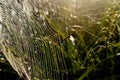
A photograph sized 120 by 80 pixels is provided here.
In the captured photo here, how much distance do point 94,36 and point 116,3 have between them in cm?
A: 28

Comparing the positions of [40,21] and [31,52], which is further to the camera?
[40,21]

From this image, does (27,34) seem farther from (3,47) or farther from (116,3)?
(116,3)

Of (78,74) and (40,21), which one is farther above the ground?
(40,21)

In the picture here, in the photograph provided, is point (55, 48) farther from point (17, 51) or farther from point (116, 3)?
point (116, 3)

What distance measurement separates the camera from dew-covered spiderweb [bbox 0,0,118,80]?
4.75ft

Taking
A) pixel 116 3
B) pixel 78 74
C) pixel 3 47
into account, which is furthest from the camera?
pixel 116 3

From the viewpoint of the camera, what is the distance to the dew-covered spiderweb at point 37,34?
1448mm

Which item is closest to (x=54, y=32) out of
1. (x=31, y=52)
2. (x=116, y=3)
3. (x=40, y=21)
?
(x=40, y=21)

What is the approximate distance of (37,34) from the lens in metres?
1.72

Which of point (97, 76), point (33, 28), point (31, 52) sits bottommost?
point (97, 76)

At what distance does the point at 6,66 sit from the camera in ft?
5.93

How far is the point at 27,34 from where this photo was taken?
166 centimetres

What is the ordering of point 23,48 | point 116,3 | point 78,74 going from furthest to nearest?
point 116,3, point 78,74, point 23,48

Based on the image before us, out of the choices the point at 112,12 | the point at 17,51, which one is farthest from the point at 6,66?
the point at 112,12
